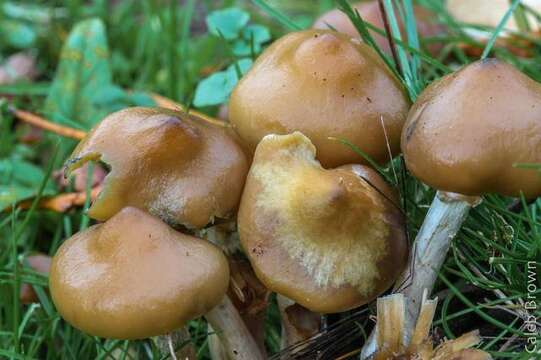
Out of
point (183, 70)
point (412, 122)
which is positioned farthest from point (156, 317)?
point (183, 70)

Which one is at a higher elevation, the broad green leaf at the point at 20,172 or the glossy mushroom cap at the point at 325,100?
the glossy mushroom cap at the point at 325,100

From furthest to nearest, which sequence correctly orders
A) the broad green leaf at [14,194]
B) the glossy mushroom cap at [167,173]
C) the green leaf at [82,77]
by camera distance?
the green leaf at [82,77], the broad green leaf at [14,194], the glossy mushroom cap at [167,173]

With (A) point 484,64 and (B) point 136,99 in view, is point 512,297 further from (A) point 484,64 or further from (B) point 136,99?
(B) point 136,99

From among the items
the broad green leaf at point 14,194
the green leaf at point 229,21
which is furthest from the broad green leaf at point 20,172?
the green leaf at point 229,21

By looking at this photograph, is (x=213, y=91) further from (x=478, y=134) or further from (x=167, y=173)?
(x=478, y=134)

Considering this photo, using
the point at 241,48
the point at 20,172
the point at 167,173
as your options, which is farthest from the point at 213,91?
the point at 167,173

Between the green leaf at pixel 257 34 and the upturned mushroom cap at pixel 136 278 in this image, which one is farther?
the green leaf at pixel 257 34

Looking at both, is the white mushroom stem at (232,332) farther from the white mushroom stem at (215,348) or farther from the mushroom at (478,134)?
the mushroom at (478,134)
